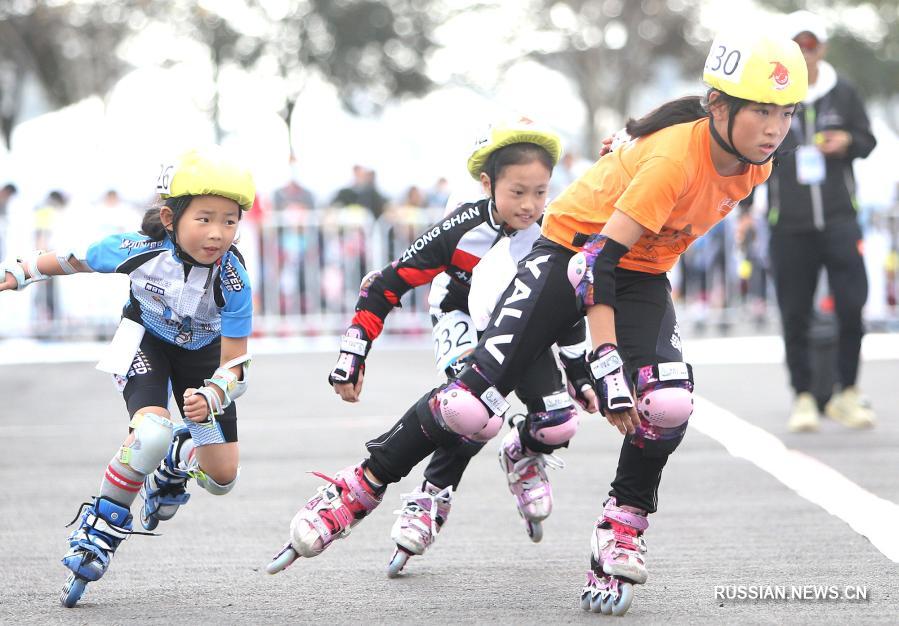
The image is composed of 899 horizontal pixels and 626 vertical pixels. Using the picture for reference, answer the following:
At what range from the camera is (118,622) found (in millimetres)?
4875

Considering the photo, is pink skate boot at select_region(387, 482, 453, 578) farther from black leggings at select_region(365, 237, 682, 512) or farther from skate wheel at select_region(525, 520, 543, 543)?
skate wheel at select_region(525, 520, 543, 543)

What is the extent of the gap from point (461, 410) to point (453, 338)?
39.6 inches

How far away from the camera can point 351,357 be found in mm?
5730

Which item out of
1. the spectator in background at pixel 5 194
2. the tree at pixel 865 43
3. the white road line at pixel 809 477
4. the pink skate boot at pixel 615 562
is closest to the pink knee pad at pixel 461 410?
the pink skate boot at pixel 615 562

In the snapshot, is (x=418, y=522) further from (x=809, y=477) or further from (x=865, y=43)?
(x=865, y=43)

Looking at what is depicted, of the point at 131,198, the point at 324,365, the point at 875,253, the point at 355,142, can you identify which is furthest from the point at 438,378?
the point at 355,142

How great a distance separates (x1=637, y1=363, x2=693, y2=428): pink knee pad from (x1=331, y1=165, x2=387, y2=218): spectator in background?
47.0 feet

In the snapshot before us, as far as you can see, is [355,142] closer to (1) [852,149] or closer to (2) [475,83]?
(2) [475,83]

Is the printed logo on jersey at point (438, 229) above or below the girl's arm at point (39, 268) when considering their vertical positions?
above

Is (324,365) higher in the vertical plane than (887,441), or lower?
lower

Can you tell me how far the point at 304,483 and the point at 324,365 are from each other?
6.98 metres

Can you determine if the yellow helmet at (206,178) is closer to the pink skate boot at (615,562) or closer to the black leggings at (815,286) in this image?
the pink skate boot at (615,562)

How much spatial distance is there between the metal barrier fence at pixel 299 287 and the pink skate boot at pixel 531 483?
11.3 meters

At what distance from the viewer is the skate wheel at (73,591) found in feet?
16.8
